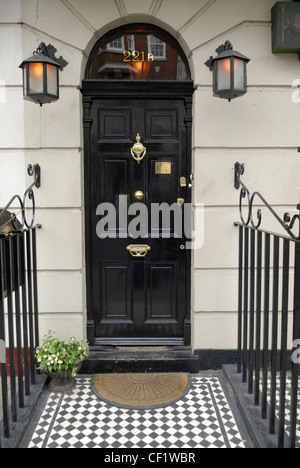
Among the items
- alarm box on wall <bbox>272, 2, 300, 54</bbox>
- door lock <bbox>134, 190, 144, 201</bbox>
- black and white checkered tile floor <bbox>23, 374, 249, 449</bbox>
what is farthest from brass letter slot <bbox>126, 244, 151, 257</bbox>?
alarm box on wall <bbox>272, 2, 300, 54</bbox>

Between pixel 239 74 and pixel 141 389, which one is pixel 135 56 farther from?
pixel 141 389

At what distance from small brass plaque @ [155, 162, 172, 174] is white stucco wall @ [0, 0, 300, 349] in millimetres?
338

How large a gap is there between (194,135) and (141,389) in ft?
8.63

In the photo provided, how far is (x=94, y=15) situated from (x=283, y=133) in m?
2.26

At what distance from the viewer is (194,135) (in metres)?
4.18

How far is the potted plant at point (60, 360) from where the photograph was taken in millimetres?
3795

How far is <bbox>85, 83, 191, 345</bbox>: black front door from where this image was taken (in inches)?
170

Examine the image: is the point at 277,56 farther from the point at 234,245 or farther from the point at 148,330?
the point at 148,330

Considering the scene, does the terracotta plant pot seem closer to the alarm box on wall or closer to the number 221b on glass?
the number 221b on glass

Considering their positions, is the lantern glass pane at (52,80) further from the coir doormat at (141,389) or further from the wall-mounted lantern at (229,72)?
the coir doormat at (141,389)

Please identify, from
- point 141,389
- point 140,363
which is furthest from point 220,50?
point 141,389

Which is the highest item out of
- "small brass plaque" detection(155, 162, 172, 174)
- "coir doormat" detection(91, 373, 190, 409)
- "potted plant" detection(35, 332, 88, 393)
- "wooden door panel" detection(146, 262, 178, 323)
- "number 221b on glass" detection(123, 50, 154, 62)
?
"number 221b on glass" detection(123, 50, 154, 62)

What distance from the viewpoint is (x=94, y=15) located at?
158 inches
